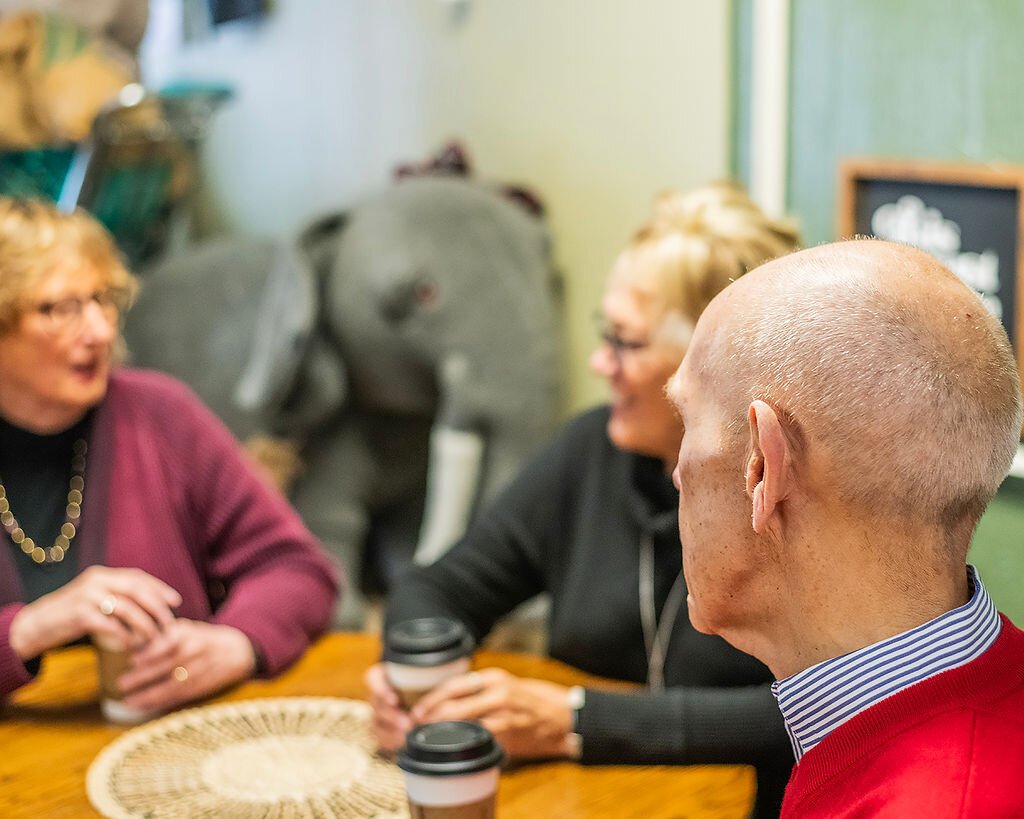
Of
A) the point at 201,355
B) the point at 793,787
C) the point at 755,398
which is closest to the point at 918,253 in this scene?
the point at 755,398

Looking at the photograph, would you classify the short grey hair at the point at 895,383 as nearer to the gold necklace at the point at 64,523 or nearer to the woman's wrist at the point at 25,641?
the woman's wrist at the point at 25,641

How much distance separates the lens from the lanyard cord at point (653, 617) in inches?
66.4

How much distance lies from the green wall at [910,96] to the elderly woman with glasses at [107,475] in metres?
1.01

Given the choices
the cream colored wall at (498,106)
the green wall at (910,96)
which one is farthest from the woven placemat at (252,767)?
the cream colored wall at (498,106)

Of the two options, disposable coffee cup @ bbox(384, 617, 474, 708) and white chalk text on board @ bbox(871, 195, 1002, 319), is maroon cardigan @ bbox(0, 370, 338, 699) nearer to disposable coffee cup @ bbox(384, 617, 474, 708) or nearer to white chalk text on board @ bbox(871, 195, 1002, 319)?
disposable coffee cup @ bbox(384, 617, 474, 708)

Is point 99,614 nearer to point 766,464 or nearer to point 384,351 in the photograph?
point 766,464

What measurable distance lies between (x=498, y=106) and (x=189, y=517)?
54.6 inches

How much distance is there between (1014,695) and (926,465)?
0.52 ft

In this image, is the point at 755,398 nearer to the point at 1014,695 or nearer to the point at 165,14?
the point at 1014,695

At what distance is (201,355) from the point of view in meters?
3.10

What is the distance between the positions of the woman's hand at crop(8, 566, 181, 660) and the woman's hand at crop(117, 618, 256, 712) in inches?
0.9

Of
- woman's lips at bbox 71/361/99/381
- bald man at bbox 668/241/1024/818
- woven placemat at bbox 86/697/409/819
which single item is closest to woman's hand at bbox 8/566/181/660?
woven placemat at bbox 86/697/409/819

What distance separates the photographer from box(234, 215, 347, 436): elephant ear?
9.31 ft

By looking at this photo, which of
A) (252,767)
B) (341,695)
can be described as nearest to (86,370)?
(341,695)
